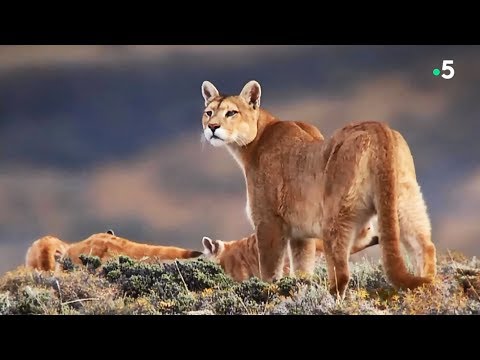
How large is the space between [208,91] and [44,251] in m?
1.90

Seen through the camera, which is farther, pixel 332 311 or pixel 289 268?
pixel 289 268

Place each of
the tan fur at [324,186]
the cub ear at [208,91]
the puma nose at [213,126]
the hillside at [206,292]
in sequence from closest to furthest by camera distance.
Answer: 1. the tan fur at [324,186]
2. the hillside at [206,292]
3. the puma nose at [213,126]
4. the cub ear at [208,91]

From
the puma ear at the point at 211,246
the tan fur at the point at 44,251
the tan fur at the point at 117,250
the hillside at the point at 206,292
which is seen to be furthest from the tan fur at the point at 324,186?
the tan fur at the point at 44,251

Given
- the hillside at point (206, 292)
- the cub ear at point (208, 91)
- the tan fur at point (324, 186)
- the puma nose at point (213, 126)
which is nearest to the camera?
the tan fur at point (324, 186)

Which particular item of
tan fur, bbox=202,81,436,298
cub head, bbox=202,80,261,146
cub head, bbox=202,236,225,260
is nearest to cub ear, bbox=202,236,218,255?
cub head, bbox=202,236,225,260

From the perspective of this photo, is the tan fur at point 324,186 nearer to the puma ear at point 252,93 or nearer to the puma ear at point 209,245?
the puma ear at point 252,93

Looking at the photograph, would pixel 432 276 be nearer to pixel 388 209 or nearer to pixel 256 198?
pixel 388 209

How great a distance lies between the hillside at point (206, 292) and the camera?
689 cm

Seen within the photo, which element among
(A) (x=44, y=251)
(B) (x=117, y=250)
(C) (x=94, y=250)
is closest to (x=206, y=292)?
(B) (x=117, y=250)

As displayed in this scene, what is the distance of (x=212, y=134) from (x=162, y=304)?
4.64ft

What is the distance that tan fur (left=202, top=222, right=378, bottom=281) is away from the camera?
292 inches

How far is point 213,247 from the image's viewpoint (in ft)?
24.4
